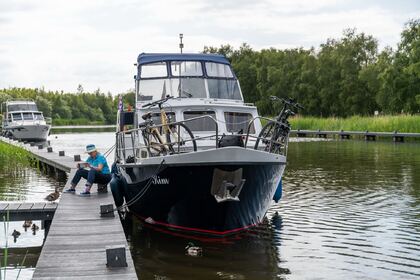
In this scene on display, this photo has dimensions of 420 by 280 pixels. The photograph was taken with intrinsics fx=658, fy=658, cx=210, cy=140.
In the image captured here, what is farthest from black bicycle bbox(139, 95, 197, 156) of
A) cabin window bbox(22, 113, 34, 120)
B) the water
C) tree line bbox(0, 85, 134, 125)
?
tree line bbox(0, 85, 134, 125)

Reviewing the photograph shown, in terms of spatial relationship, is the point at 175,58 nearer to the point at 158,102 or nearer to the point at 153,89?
the point at 153,89

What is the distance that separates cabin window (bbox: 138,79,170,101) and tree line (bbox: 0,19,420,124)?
139ft

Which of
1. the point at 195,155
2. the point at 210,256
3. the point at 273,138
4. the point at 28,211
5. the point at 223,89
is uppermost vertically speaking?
the point at 223,89

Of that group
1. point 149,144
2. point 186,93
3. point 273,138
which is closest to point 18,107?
point 186,93

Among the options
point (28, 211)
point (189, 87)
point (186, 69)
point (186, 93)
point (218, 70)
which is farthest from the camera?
point (218, 70)

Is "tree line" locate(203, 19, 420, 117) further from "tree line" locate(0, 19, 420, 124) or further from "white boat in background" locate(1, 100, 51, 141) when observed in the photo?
"white boat in background" locate(1, 100, 51, 141)

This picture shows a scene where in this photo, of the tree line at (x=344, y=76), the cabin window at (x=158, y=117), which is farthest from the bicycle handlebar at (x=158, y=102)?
the tree line at (x=344, y=76)

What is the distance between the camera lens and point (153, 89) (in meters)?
17.1

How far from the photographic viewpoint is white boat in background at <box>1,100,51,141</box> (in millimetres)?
51812

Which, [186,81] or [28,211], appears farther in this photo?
[186,81]

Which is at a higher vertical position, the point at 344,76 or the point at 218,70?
the point at 344,76

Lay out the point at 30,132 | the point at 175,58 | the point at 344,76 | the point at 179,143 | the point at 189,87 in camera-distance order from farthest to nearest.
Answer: the point at 344,76
the point at 30,132
the point at 175,58
the point at 189,87
the point at 179,143

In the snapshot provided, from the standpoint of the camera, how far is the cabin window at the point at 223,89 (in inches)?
671

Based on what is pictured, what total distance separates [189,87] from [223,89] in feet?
3.07
